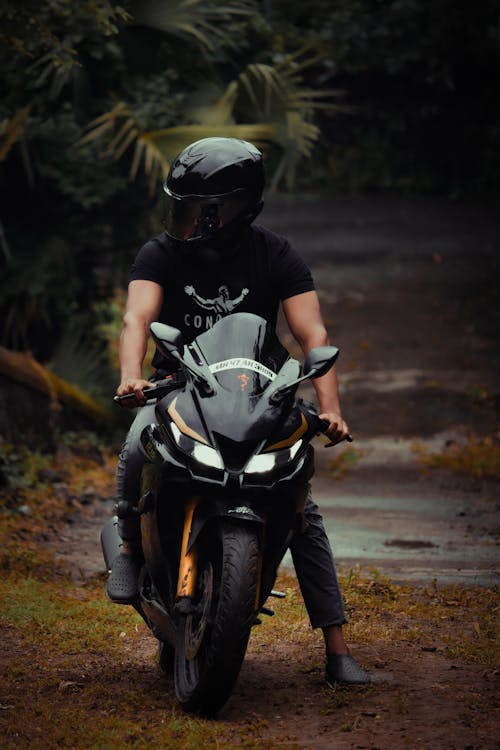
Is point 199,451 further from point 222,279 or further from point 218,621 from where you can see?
point 222,279

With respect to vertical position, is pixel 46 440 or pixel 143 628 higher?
pixel 143 628

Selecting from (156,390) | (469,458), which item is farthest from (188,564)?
(469,458)

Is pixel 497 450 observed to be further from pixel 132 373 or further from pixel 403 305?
pixel 132 373

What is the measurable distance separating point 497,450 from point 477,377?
2.33m

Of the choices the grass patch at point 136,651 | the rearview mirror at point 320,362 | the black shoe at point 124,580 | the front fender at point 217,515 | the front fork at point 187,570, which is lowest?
the grass patch at point 136,651

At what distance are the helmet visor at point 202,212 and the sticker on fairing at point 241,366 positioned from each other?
650mm

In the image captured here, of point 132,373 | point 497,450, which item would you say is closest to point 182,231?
point 132,373

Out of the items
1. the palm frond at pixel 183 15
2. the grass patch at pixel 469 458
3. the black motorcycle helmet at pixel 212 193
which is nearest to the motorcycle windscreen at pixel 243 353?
the black motorcycle helmet at pixel 212 193

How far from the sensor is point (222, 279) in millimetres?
5270

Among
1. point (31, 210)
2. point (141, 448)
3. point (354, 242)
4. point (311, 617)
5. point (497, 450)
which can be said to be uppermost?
point (141, 448)

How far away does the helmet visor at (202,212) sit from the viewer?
518cm

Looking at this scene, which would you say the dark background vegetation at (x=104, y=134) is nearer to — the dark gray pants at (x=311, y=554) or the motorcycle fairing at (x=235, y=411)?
the dark gray pants at (x=311, y=554)

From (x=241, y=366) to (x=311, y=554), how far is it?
2.96 feet

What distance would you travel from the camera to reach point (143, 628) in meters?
6.43
